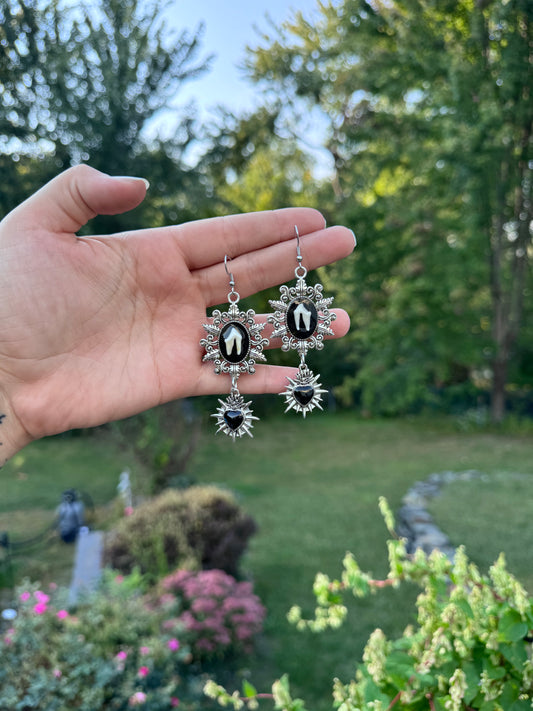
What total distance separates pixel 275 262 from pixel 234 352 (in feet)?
1.08

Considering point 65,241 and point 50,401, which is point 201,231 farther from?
point 50,401

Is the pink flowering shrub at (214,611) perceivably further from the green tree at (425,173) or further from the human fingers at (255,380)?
the green tree at (425,173)

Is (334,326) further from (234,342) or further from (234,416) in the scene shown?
(234,416)

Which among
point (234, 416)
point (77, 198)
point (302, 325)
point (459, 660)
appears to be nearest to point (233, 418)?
point (234, 416)

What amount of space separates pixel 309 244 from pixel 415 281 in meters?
11.2

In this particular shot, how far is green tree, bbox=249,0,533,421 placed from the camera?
Answer: 10586 mm

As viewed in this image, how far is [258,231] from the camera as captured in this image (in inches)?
71.9

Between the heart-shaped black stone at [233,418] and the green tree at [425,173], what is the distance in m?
9.75

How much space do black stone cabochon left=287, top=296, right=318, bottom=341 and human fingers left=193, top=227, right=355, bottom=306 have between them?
0.34 ft

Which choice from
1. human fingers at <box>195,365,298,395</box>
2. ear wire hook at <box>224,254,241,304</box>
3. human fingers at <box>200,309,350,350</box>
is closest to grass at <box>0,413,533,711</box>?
human fingers at <box>195,365,298,395</box>

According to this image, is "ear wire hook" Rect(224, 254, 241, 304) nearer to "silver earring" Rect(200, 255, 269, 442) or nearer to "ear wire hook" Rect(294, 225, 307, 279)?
"silver earring" Rect(200, 255, 269, 442)

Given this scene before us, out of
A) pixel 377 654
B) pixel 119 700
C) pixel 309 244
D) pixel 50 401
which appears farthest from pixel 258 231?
pixel 119 700

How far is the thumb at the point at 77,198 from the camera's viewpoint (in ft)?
5.32

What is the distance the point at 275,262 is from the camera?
1.89 meters
